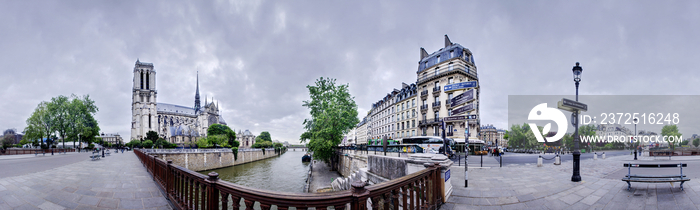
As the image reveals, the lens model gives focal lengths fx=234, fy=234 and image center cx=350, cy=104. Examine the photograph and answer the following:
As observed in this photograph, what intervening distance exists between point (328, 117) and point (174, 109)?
374 feet

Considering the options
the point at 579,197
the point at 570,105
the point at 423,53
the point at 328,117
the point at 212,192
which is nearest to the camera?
the point at 212,192

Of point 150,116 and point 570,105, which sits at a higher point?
point 570,105

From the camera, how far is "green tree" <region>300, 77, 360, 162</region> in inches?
923

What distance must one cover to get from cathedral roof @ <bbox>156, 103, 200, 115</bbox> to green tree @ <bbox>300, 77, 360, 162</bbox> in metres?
104

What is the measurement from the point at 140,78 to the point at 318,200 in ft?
395

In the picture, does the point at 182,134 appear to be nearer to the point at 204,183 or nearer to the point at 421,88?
the point at 421,88

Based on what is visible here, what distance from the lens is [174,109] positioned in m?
107

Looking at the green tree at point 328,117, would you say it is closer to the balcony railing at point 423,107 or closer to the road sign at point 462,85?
the balcony railing at point 423,107

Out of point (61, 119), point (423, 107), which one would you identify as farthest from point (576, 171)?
point (61, 119)

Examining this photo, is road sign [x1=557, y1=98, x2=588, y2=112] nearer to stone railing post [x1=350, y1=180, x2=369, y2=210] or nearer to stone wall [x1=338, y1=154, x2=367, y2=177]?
stone railing post [x1=350, y1=180, x2=369, y2=210]

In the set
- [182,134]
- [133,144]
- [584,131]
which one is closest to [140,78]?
[182,134]

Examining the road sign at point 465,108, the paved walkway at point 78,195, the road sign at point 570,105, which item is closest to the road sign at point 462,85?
the road sign at point 465,108

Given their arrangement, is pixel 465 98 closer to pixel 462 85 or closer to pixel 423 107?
pixel 462 85

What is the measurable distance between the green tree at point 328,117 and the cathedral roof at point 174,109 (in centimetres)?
10422
